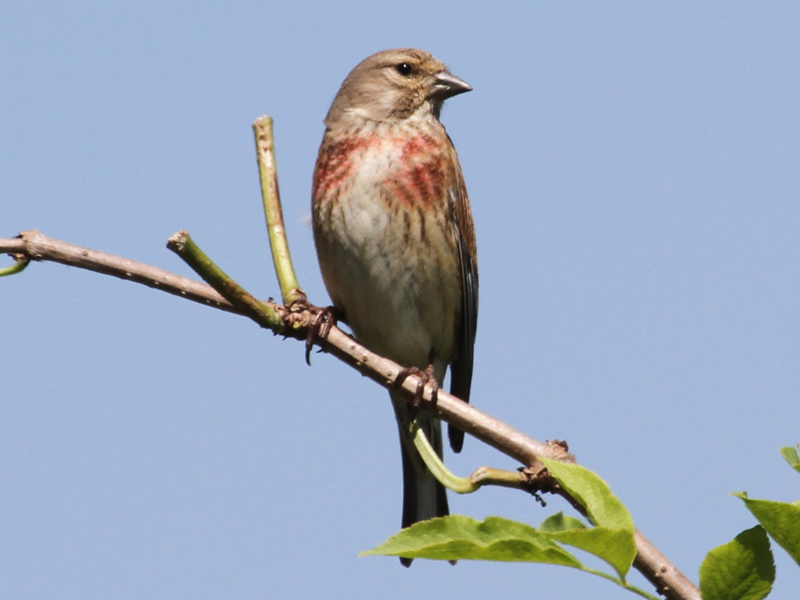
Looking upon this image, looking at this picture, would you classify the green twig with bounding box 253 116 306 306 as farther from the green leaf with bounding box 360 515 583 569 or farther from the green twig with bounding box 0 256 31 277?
the green leaf with bounding box 360 515 583 569

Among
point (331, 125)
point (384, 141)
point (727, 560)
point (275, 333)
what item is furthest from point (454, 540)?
point (331, 125)

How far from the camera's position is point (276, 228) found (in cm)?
318

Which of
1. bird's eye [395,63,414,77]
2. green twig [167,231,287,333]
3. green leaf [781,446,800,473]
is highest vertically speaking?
bird's eye [395,63,414,77]

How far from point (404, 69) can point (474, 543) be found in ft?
17.5

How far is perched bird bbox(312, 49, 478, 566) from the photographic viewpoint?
5652 millimetres

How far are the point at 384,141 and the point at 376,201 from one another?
55 centimetres

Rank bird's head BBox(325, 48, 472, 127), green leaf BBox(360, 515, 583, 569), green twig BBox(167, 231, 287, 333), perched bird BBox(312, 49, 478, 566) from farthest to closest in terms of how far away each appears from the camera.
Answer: bird's head BBox(325, 48, 472, 127)
perched bird BBox(312, 49, 478, 566)
green twig BBox(167, 231, 287, 333)
green leaf BBox(360, 515, 583, 569)

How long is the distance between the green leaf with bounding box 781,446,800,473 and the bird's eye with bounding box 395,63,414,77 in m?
5.09

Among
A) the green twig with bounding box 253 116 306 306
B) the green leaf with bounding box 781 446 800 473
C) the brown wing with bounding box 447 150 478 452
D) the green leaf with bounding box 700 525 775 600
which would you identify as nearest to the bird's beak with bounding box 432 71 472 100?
the brown wing with bounding box 447 150 478 452

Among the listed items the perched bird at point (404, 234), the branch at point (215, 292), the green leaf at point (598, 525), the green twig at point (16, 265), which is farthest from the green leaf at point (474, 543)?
the perched bird at point (404, 234)

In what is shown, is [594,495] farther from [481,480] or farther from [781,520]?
[481,480]

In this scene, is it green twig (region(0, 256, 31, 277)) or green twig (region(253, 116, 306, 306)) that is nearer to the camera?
green twig (region(0, 256, 31, 277))

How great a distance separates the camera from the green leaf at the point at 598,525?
1.63 meters

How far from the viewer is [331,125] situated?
637 centimetres
